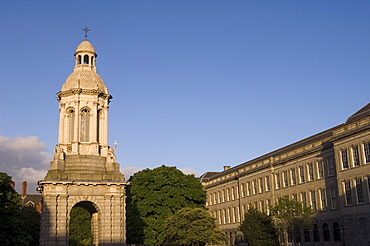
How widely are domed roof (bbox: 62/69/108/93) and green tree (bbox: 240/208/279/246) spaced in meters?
25.8

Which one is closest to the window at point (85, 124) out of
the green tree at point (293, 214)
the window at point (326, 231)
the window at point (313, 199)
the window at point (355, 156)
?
the green tree at point (293, 214)

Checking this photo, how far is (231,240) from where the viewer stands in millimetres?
95812

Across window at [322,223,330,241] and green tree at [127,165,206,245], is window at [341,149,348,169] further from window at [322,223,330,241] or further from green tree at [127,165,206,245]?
green tree at [127,165,206,245]

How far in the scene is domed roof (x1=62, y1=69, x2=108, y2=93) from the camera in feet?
175

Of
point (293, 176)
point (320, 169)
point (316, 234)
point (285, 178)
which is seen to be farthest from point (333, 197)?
point (285, 178)

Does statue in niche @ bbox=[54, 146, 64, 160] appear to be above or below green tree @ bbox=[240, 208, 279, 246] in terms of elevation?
above

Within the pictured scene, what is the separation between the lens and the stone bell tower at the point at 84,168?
48.0m

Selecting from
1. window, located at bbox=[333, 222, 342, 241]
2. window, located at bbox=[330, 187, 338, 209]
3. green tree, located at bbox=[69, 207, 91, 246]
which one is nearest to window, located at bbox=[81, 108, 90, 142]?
window, located at bbox=[330, 187, 338, 209]

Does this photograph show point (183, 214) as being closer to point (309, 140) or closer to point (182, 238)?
point (182, 238)

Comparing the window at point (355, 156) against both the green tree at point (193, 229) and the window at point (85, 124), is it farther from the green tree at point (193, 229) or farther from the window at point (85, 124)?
the window at point (85, 124)

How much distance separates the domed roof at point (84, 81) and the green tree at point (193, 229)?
737 inches

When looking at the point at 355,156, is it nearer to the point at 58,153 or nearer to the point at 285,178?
the point at 285,178

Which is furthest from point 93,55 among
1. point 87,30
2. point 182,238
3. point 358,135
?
point 358,135

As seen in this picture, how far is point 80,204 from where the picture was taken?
52.0m
